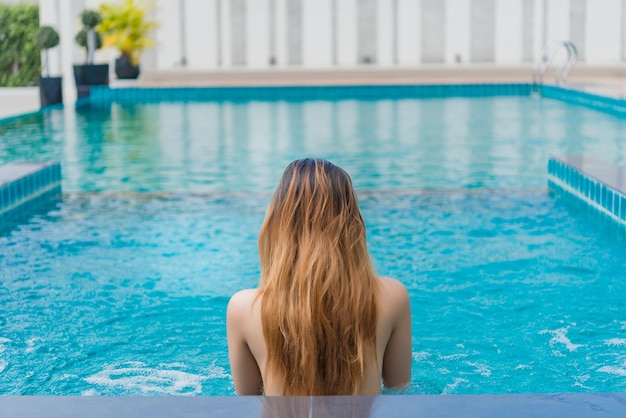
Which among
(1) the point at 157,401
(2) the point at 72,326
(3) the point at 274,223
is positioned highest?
(3) the point at 274,223

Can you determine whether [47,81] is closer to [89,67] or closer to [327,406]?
[89,67]

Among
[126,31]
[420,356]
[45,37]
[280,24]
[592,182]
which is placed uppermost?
[280,24]

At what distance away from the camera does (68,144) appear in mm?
10930

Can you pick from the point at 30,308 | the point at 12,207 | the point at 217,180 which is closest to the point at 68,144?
the point at 217,180

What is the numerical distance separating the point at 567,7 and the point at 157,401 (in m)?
21.1

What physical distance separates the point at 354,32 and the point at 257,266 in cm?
1763

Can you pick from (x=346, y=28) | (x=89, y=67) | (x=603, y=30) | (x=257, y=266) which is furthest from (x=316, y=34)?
(x=257, y=266)

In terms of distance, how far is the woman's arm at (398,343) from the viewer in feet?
7.71

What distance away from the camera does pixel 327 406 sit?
2178mm

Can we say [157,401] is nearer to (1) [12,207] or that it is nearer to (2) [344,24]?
(1) [12,207]

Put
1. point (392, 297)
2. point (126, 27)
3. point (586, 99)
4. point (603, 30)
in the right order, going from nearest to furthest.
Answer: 1. point (392, 297)
2. point (586, 99)
3. point (126, 27)
4. point (603, 30)

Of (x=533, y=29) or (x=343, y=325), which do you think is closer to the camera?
(x=343, y=325)

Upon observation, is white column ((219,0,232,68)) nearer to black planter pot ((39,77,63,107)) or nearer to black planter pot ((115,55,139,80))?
black planter pot ((115,55,139,80))

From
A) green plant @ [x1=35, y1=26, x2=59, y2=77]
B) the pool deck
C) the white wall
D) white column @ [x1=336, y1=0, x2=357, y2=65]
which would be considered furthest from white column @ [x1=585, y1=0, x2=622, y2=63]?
green plant @ [x1=35, y1=26, x2=59, y2=77]
